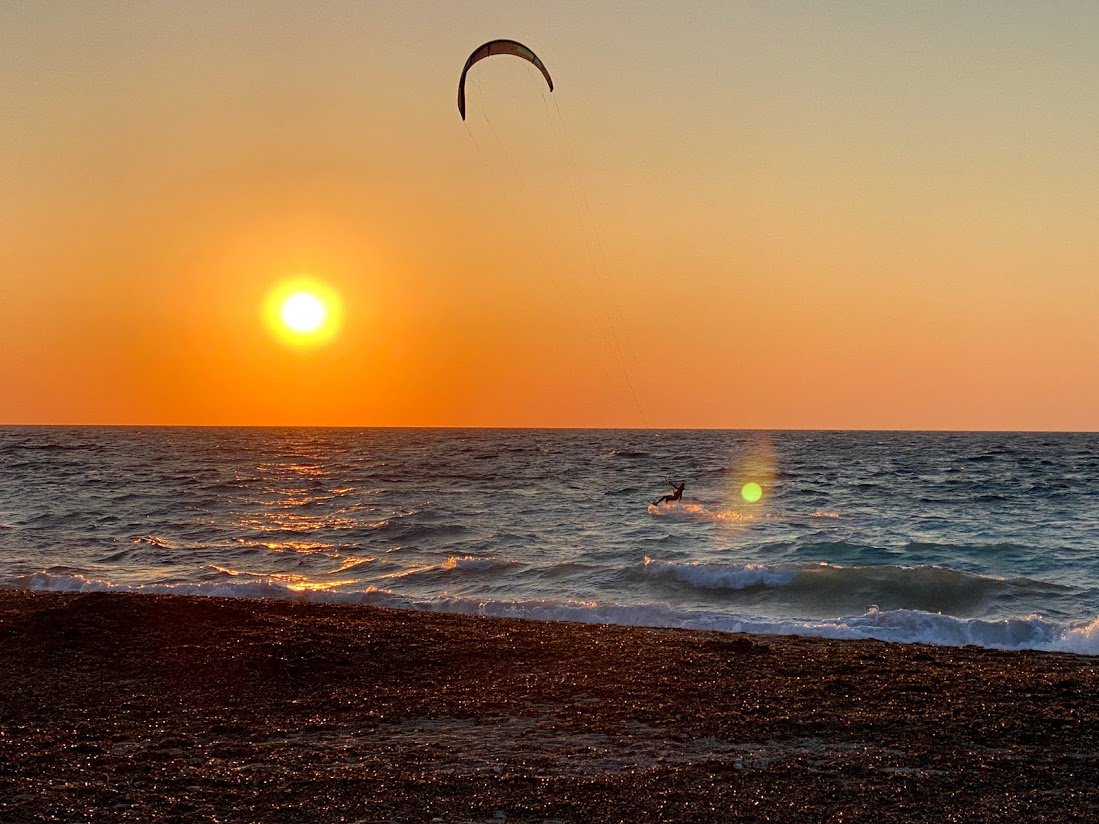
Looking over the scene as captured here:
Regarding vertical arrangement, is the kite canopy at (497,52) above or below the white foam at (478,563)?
above

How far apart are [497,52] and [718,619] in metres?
11.2

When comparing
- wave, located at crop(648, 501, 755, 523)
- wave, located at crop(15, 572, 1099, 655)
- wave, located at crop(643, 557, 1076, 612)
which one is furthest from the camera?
wave, located at crop(648, 501, 755, 523)

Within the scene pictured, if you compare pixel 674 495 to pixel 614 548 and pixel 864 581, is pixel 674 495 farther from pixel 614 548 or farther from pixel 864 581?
pixel 864 581

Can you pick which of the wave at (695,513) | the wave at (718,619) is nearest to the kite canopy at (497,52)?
the wave at (718,619)

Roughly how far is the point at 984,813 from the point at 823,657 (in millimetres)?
5265

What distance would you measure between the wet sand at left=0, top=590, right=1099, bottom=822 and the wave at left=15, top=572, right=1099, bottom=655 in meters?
2.12

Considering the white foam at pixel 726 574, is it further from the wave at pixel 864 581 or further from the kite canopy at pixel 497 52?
the kite canopy at pixel 497 52

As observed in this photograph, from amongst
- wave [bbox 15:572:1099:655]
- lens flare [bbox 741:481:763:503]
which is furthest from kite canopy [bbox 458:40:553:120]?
lens flare [bbox 741:481:763:503]

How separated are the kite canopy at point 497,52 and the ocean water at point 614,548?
9.60m

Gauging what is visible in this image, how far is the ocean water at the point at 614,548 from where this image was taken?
1836 centimetres

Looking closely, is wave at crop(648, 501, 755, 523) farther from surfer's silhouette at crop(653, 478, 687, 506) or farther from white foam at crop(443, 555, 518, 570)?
white foam at crop(443, 555, 518, 570)

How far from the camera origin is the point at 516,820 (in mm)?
6969

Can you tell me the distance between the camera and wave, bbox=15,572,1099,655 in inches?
Result: 611

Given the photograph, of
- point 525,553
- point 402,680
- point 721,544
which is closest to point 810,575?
point 721,544
